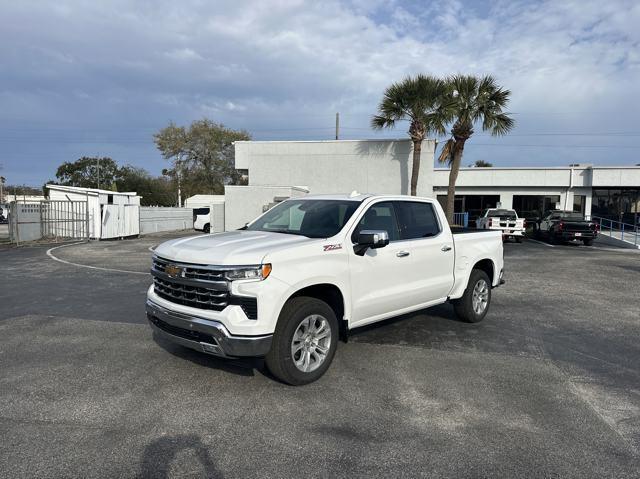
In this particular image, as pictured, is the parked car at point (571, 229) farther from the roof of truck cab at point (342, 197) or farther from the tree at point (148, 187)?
the tree at point (148, 187)

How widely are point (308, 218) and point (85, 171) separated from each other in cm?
8400

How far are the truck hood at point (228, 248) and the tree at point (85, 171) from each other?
7947 cm

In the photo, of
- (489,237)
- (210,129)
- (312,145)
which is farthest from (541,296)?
(210,129)

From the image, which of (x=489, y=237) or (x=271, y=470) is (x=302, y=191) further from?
(x=271, y=470)

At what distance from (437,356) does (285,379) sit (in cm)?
198

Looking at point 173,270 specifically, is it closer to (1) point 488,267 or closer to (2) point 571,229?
(1) point 488,267

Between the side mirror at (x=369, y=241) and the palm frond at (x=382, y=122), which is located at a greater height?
the palm frond at (x=382, y=122)

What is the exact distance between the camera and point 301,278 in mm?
4195

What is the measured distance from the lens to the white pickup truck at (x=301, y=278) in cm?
396

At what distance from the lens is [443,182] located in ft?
109

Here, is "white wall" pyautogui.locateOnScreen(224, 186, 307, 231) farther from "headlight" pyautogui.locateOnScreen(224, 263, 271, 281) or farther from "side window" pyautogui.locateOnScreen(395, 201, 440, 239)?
"headlight" pyautogui.locateOnScreen(224, 263, 271, 281)

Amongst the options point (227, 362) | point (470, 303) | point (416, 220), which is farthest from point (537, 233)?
point (227, 362)

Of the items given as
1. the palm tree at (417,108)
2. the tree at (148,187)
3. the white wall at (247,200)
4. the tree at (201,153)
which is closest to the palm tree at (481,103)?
the palm tree at (417,108)

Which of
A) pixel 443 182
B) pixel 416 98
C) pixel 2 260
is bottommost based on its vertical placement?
pixel 2 260
